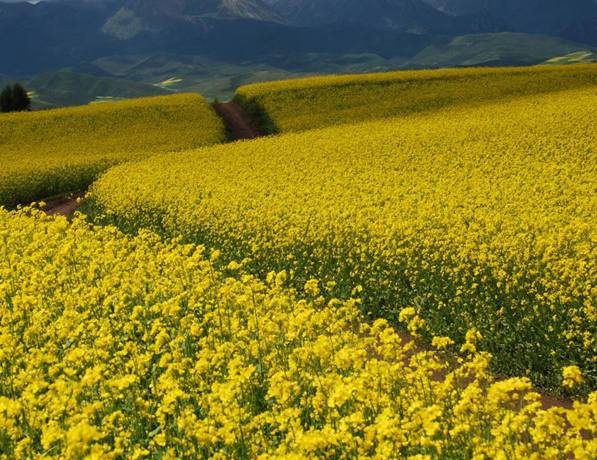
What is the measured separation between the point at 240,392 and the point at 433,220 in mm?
9611

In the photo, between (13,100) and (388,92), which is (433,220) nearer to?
(388,92)

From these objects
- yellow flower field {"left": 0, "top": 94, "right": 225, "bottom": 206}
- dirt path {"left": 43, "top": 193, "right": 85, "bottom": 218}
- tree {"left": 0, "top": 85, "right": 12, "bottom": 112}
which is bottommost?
dirt path {"left": 43, "top": 193, "right": 85, "bottom": 218}

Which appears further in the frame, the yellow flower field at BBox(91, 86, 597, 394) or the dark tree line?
the dark tree line

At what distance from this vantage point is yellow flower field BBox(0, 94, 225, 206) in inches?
1357

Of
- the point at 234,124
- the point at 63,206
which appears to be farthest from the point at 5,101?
the point at 63,206

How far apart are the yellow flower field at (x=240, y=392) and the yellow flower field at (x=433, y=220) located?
92 centimetres

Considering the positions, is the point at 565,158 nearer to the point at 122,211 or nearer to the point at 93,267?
the point at 122,211

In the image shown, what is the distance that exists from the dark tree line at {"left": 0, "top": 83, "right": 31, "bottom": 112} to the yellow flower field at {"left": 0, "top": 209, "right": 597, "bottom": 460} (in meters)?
71.9

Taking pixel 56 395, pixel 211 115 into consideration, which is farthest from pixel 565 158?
pixel 211 115

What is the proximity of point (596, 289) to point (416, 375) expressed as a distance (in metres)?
4.72

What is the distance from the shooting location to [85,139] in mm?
48688

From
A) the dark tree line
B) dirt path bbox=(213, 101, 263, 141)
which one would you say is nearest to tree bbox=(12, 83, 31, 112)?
the dark tree line

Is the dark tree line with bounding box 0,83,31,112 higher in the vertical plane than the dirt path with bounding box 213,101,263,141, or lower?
higher

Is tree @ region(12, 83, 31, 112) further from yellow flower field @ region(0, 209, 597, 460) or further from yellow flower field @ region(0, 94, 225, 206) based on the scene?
yellow flower field @ region(0, 209, 597, 460)
